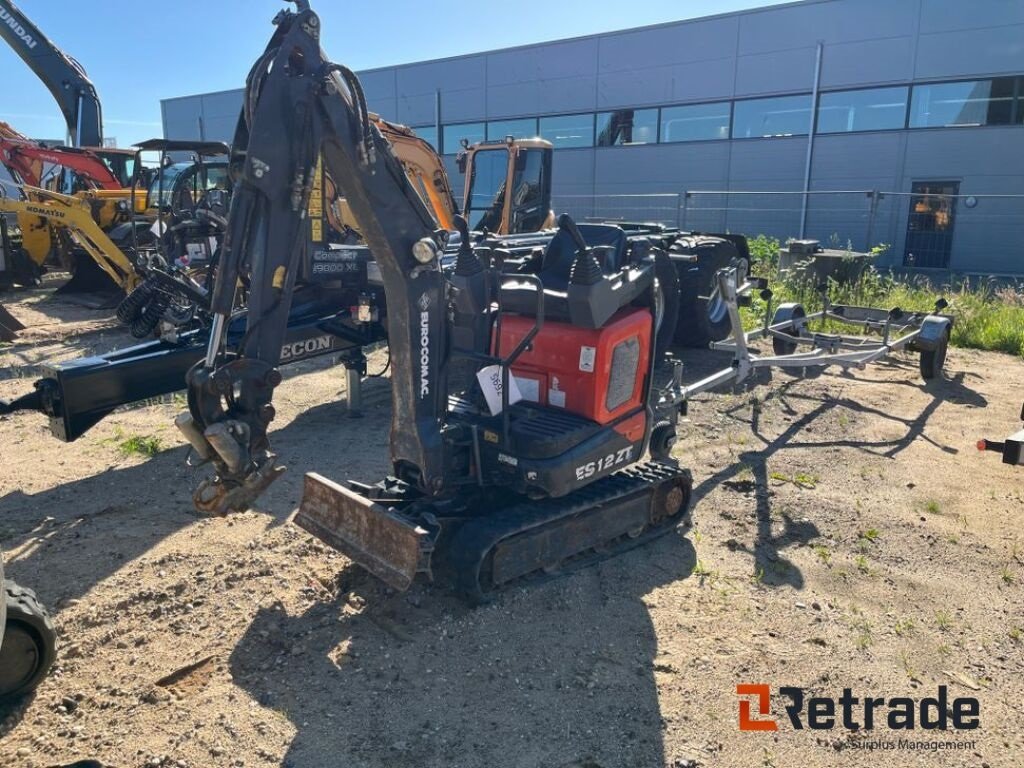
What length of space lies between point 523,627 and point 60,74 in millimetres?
18771

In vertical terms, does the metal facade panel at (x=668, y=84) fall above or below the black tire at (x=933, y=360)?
above

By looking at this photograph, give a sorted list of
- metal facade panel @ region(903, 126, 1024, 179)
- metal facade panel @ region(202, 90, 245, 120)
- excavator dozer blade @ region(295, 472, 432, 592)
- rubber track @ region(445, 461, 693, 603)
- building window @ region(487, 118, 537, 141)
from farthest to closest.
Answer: metal facade panel @ region(202, 90, 245, 120) < building window @ region(487, 118, 537, 141) < metal facade panel @ region(903, 126, 1024, 179) < rubber track @ region(445, 461, 693, 603) < excavator dozer blade @ region(295, 472, 432, 592)

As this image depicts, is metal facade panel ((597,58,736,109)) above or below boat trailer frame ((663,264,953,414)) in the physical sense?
above

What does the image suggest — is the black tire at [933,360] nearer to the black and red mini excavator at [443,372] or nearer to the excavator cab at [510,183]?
the black and red mini excavator at [443,372]

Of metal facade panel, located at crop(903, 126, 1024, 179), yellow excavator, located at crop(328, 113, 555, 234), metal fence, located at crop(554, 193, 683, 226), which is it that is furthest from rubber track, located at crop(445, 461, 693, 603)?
metal facade panel, located at crop(903, 126, 1024, 179)

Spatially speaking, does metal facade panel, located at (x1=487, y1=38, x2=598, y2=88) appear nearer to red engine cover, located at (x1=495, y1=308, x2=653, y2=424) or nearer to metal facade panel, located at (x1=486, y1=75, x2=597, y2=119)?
metal facade panel, located at (x1=486, y1=75, x2=597, y2=119)

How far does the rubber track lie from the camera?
407 cm

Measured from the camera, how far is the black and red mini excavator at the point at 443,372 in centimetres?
354

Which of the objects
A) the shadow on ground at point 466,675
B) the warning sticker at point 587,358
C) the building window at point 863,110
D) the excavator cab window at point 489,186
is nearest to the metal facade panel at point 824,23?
the building window at point 863,110

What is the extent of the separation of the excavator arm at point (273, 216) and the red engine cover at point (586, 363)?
38.3 inches

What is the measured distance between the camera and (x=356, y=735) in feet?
10.6

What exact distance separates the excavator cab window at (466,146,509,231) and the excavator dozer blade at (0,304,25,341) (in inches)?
269

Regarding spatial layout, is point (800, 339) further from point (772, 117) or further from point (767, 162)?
point (772, 117)

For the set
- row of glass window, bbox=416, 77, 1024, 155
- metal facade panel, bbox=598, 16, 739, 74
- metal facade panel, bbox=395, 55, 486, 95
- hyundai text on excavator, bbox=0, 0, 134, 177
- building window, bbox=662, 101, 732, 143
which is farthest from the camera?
metal facade panel, bbox=395, 55, 486, 95
